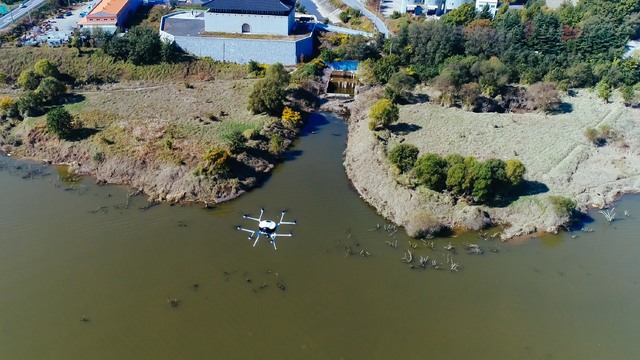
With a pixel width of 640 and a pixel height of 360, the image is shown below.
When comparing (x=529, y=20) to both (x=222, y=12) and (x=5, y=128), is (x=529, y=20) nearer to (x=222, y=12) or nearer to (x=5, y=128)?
(x=222, y=12)

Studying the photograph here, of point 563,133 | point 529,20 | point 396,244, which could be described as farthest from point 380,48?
point 396,244

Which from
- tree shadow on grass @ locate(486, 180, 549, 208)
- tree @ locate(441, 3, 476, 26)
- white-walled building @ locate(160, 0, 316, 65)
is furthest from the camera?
tree @ locate(441, 3, 476, 26)

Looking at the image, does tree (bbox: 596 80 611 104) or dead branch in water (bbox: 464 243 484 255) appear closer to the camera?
dead branch in water (bbox: 464 243 484 255)

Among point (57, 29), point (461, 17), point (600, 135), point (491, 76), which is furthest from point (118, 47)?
point (600, 135)

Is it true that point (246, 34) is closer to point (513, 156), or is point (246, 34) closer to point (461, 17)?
point (461, 17)

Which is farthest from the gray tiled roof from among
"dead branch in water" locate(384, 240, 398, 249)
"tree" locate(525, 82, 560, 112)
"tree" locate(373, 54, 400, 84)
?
"dead branch in water" locate(384, 240, 398, 249)

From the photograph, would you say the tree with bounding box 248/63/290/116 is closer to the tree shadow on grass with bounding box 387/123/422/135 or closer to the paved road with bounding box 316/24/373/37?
the tree shadow on grass with bounding box 387/123/422/135
